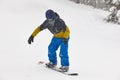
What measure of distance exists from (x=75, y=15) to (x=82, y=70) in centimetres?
1131

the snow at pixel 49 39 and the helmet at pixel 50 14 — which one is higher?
the helmet at pixel 50 14

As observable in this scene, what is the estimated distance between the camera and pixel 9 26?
16859 millimetres

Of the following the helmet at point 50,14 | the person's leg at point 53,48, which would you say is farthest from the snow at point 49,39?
the helmet at point 50,14

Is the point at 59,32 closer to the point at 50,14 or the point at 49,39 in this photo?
the point at 50,14

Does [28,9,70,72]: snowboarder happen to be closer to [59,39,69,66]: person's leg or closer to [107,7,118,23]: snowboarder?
[59,39,69,66]: person's leg

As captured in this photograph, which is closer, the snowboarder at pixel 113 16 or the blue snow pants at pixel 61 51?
the blue snow pants at pixel 61 51

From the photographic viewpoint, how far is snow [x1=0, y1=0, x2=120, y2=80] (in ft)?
33.7

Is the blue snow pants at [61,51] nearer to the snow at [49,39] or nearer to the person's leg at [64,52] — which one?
the person's leg at [64,52]

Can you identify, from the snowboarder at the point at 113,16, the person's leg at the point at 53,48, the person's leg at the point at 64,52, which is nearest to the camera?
the person's leg at the point at 64,52

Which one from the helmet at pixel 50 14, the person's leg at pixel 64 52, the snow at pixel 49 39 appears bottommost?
the snow at pixel 49 39

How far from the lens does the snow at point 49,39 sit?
404 inches

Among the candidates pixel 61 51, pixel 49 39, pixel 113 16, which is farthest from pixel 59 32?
pixel 113 16

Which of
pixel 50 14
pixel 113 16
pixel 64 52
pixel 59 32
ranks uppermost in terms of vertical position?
pixel 50 14

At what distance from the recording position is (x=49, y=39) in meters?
15.5
